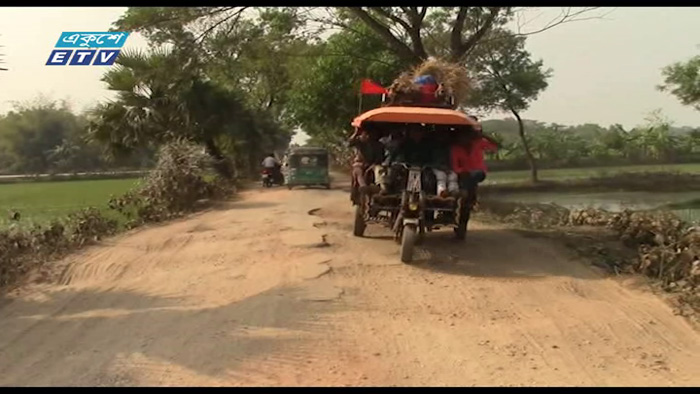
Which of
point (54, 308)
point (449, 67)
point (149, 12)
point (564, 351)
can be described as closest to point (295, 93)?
point (149, 12)

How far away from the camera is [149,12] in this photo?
54.8 feet

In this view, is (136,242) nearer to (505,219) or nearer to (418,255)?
(418,255)

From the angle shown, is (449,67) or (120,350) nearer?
(120,350)

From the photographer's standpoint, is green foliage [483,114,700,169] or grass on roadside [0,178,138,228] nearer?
grass on roadside [0,178,138,228]

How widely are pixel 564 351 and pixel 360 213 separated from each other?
18.4ft

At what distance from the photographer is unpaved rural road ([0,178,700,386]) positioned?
5.43 meters

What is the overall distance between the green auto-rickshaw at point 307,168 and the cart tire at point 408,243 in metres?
16.5

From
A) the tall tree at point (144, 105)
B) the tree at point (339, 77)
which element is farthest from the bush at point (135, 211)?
the tree at point (339, 77)

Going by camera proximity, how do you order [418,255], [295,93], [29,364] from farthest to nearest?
[295,93], [418,255], [29,364]

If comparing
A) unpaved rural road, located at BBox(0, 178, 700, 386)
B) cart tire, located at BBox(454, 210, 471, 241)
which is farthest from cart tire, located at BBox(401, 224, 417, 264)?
cart tire, located at BBox(454, 210, 471, 241)

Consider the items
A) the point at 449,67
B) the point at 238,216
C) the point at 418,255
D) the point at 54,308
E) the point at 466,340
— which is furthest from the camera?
the point at 238,216

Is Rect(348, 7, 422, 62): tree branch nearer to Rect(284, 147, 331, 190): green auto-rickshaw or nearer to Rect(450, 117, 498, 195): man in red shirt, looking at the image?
Rect(450, 117, 498, 195): man in red shirt

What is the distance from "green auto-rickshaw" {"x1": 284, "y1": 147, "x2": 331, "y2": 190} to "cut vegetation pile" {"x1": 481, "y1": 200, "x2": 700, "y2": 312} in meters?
11.7

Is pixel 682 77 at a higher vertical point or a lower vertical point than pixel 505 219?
higher
